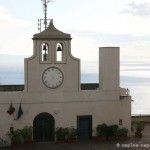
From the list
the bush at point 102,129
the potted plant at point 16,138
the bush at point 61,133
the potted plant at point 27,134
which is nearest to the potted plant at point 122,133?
the bush at point 102,129

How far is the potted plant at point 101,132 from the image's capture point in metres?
31.9

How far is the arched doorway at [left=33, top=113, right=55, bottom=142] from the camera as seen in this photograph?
3122 centimetres

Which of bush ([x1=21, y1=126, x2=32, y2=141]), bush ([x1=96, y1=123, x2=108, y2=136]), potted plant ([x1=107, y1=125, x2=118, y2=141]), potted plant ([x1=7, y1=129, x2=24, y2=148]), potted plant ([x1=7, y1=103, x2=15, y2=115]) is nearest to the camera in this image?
potted plant ([x1=7, y1=129, x2=24, y2=148])

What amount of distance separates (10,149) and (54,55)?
6750 mm

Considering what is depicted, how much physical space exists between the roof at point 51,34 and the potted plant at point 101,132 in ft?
20.8

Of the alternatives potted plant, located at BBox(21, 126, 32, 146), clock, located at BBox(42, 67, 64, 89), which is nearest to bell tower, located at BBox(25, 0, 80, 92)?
clock, located at BBox(42, 67, 64, 89)

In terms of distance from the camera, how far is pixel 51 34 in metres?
31.3

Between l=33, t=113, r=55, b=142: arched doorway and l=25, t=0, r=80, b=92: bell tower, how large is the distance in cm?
178

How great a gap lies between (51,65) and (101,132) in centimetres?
558

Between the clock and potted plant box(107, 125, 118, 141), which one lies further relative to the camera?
potted plant box(107, 125, 118, 141)

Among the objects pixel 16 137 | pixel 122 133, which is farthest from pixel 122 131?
pixel 16 137

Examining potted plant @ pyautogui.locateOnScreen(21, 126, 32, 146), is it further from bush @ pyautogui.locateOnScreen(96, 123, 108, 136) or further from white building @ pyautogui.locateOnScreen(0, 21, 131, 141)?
bush @ pyautogui.locateOnScreen(96, 123, 108, 136)

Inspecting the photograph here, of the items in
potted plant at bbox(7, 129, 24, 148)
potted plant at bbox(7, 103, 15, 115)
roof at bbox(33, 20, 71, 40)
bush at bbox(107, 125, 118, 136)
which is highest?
roof at bbox(33, 20, 71, 40)

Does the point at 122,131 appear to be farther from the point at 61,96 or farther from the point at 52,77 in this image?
the point at 52,77
